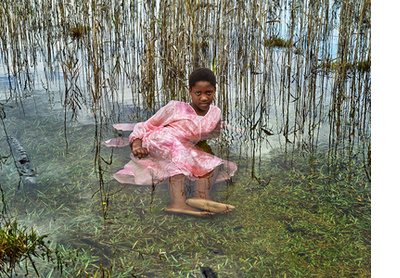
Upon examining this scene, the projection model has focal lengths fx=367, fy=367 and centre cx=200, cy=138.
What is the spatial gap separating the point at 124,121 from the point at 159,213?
1.42 meters

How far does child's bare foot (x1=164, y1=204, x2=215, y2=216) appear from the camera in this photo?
1861mm

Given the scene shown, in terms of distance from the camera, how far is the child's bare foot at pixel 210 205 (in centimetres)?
189

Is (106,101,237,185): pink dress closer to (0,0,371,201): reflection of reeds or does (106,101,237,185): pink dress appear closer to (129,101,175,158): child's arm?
(129,101,175,158): child's arm

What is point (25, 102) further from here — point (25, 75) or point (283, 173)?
point (283, 173)

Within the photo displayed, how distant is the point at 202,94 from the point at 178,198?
744mm

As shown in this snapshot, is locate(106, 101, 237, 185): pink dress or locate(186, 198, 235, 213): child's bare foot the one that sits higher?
locate(106, 101, 237, 185): pink dress

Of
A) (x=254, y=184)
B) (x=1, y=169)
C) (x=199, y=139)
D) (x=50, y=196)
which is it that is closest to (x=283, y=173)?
(x=254, y=184)

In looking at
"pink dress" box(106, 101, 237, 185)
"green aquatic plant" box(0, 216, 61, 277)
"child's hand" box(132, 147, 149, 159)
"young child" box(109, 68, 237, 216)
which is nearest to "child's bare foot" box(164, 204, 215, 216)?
"young child" box(109, 68, 237, 216)

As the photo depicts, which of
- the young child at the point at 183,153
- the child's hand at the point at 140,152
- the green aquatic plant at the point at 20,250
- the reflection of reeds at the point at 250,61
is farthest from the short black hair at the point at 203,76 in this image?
the green aquatic plant at the point at 20,250

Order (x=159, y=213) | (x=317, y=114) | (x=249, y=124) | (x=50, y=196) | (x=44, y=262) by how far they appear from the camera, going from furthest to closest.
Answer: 1. (x=317, y=114)
2. (x=249, y=124)
3. (x=50, y=196)
4. (x=159, y=213)
5. (x=44, y=262)

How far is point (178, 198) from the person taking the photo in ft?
6.43

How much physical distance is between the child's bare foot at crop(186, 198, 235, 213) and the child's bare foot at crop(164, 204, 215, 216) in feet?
0.07

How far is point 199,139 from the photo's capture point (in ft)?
8.44

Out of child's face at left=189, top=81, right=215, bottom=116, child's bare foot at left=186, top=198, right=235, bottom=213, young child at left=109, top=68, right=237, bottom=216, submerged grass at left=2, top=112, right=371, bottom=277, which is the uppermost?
child's face at left=189, top=81, right=215, bottom=116
